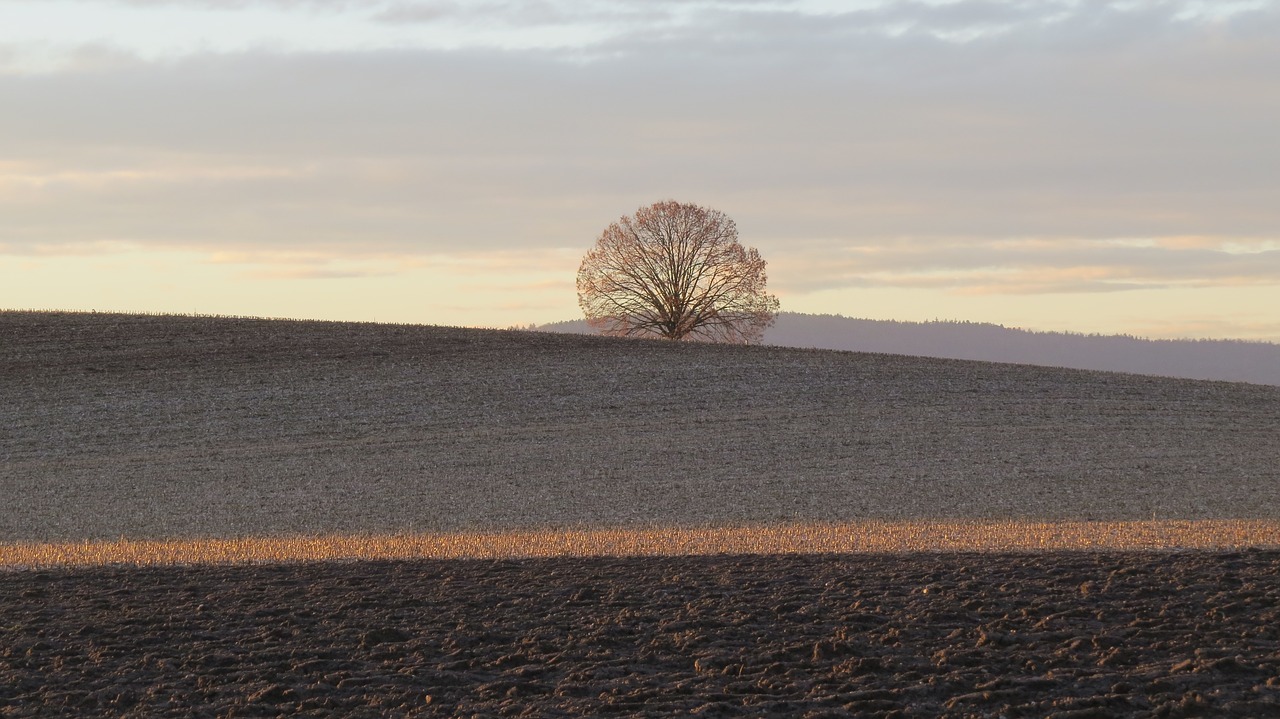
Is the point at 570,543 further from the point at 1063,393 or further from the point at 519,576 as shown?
the point at 1063,393

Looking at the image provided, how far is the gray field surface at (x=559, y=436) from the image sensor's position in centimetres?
2086

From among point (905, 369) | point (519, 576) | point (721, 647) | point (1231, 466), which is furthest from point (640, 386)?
point (721, 647)

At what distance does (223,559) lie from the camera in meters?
15.5

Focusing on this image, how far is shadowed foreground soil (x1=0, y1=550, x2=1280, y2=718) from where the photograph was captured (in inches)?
334

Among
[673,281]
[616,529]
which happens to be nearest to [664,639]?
[616,529]

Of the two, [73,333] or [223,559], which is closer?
[223,559]

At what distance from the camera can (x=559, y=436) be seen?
28688 millimetres

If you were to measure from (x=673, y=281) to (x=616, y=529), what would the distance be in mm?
35300

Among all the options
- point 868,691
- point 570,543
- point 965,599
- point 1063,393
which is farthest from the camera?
point 1063,393

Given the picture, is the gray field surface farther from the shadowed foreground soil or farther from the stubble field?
the shadowed foreground soil

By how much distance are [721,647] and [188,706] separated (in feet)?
13.2

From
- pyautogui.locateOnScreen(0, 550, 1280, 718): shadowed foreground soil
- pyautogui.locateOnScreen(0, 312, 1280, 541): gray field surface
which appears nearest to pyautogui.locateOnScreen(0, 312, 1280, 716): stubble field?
pyautogui.locateOnScreen(0, 550, 1280, 718): shadowed foreground soil

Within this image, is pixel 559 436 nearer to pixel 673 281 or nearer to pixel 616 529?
pixel 616 529

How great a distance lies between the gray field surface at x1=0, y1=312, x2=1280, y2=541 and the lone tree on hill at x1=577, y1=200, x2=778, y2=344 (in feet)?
29.0
